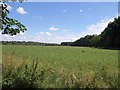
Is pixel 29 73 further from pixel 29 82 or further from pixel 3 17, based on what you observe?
pixel 3 17

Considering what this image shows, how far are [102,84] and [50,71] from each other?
2323mm

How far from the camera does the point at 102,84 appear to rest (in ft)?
28.8

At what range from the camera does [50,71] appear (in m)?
10.2

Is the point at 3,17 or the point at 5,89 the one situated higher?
the point at 3,17

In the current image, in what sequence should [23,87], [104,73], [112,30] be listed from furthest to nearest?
[112,30] < [104,73] < [23,87]

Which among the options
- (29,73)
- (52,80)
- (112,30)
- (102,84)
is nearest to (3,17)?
(29,73)

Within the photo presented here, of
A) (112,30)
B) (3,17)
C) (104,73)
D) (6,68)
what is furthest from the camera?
(112,30)

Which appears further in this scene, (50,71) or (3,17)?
(50,71)

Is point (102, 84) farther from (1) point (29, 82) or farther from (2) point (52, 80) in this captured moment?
(1) point (29, 82)

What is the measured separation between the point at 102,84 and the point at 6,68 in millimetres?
3996

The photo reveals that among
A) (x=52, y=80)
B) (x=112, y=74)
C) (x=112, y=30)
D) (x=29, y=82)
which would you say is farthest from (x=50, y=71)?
(x=112, y=30)

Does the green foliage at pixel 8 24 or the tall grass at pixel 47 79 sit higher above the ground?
the green foliage at pixel 8 24

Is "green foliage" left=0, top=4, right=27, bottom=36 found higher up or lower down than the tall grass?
higher up

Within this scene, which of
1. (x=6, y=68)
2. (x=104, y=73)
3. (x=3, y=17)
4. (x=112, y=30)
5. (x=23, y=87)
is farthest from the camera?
(x=112, y=30)
